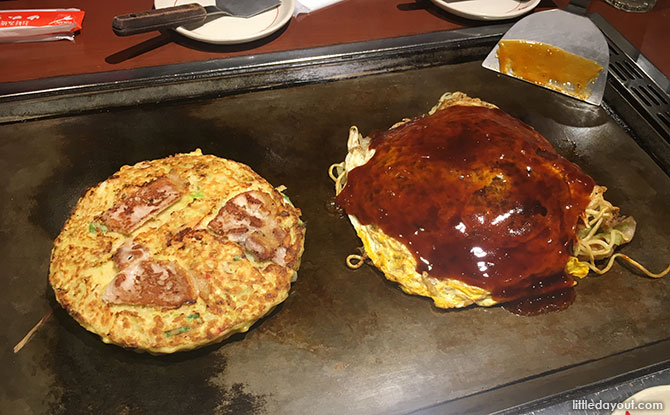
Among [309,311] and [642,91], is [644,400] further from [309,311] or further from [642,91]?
[642,91]

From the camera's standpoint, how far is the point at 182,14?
346 cm

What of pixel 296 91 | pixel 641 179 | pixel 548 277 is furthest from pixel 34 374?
pixel 641 179

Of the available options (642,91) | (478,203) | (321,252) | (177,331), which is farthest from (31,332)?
(642,91)

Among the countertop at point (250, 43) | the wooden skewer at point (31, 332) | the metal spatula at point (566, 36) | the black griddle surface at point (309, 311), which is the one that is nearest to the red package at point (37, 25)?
the countertop at point (250, 43)

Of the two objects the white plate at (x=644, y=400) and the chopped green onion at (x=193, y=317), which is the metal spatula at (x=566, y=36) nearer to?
the white plate at (x=644, y=400)

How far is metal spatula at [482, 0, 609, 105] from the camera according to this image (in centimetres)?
344

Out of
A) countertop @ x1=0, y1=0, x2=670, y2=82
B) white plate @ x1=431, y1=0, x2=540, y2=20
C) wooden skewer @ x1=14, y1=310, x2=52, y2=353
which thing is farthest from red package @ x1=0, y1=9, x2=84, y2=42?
white plate @ x1=431, y1=0, x2=540, y2=20

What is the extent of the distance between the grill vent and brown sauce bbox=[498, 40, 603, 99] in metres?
0.23

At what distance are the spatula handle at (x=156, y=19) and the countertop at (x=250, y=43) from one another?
0.79ft

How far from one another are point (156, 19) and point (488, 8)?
2469 mm

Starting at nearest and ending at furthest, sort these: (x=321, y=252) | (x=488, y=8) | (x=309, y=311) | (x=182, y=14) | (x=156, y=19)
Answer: (x=309, y=311)
(x=321, y=252)
(x=156, y=19)
(x=182, y=14)
(x=488, y=8)

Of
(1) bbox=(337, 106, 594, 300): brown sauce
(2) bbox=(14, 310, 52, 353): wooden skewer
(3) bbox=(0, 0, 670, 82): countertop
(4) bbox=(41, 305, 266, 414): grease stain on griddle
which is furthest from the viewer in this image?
(3) bbox=(0, 0, 670, 82): countertop

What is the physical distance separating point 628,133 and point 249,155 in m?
2.37

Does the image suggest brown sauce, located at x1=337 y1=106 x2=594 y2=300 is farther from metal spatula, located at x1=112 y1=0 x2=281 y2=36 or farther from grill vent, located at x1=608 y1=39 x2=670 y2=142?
metal spatula, located at x1=112 y1=0 x2=281 y2=36
